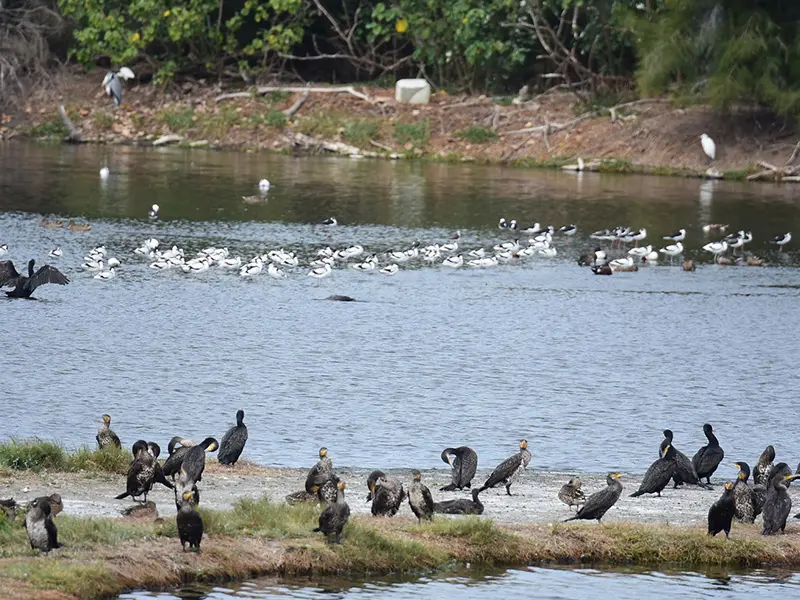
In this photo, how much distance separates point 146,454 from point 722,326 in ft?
59.7

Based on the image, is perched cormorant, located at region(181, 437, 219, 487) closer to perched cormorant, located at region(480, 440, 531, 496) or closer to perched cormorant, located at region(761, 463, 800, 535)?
perched cormorant, located at region(480, 440, 531, 496)

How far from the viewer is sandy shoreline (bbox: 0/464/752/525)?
1750cm

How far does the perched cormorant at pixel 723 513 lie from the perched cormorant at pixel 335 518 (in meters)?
3.93

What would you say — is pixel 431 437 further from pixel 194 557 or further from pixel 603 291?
pixel 603 291

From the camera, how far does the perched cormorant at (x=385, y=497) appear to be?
56.2 feet

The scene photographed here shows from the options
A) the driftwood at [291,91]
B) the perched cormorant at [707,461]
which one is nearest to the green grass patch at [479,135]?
the driftwood at [291,91]

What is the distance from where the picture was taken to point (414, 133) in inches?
2459

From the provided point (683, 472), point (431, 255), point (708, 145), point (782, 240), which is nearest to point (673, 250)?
point (782, 240)

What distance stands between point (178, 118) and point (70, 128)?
445 cm

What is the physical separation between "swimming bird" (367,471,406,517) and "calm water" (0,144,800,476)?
1.65m

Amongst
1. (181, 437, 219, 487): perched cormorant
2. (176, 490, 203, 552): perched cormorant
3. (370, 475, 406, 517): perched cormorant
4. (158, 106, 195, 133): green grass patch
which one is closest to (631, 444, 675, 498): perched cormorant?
(370, 475, 406, 517): perched cormorant

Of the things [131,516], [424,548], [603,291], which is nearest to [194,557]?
[131,516]

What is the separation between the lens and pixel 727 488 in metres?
16.8

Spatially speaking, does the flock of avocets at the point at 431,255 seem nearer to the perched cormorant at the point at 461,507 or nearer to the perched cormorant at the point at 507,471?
the perched cormorant at the point at 507,471
